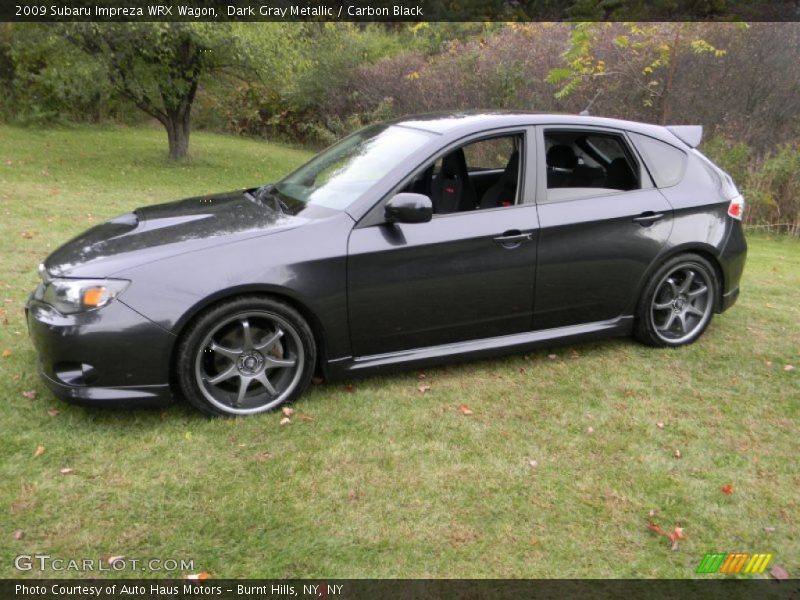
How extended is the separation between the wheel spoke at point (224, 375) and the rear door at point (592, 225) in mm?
1950

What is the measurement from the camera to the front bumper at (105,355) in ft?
11.4

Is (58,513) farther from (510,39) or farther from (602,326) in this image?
(510,39)

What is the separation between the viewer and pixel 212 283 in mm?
3613

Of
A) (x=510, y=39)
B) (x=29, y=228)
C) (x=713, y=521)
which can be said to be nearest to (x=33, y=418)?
(x=713, y=521)

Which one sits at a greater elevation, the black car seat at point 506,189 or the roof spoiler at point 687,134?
the roof spoiler at point 687,134

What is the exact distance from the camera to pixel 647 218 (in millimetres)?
4711

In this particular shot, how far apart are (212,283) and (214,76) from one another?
13701 millimetres

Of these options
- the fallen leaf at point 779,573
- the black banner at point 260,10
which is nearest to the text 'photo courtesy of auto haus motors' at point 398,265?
the fallen leaf at point 779,573

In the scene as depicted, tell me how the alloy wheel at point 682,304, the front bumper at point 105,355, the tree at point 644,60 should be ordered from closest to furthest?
the front bumper at point 105,355 → the alloy wheel at point 682,304 → the tree at point 644,60

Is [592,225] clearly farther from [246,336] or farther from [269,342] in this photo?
[246,336]

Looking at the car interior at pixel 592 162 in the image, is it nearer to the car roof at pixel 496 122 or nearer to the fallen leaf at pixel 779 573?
the car roof at pixel 496 122

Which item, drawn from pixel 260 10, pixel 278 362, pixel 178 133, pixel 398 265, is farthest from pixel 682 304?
pixel 178 133

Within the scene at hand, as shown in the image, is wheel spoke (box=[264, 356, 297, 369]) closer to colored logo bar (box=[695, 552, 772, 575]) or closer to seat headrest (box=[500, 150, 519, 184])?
seat headrest (box=[500, 150, 519, 184])

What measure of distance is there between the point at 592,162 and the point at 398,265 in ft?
5.99
